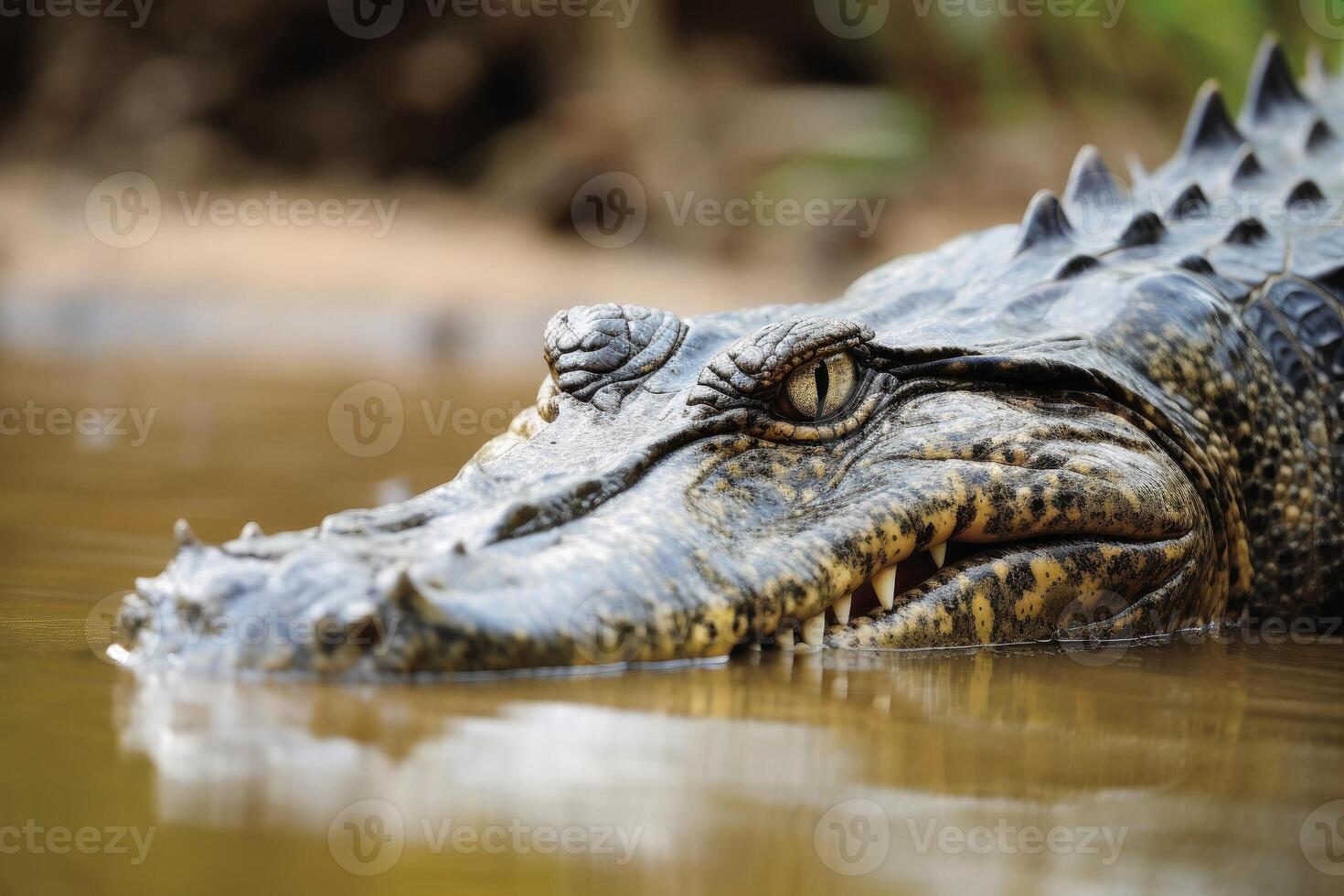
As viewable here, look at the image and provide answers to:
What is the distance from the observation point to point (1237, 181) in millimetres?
4801

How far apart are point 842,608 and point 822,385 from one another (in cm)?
53

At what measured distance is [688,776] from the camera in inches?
71.8

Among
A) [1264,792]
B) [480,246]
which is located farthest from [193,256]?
[1264,792]

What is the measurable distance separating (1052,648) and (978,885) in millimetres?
1599
